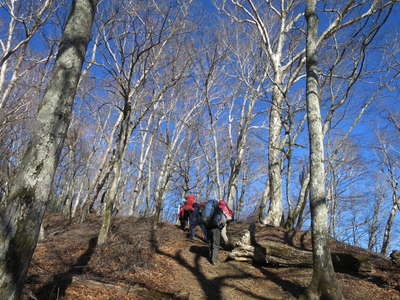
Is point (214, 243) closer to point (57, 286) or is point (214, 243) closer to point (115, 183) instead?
point (115, 183)

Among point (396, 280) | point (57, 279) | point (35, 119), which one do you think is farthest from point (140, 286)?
point (396, 280)

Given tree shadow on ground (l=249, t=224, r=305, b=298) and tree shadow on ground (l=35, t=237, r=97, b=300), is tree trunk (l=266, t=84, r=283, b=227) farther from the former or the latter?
tree shadow on ground (l=35, t=237, r=97, b=300)

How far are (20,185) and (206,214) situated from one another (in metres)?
4.93

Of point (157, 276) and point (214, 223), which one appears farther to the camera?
point (214, 223)

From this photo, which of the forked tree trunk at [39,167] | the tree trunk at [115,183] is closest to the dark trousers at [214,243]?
the tree trunk at [115,183]

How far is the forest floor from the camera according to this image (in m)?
4.47

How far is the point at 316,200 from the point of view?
4863 millimetres

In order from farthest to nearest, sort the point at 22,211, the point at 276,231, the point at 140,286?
the point at 276,231, the point at 140,286, the point at 22,211

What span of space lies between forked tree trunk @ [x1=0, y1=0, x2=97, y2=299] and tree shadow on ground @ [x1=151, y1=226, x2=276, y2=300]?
140 inches

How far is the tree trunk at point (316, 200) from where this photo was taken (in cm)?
432

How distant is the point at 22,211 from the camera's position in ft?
8.46

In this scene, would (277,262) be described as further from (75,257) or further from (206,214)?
(75,257)

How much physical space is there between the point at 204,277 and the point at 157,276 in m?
1.02

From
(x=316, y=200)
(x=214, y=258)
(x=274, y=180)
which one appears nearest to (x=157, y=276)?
(x=214, y=258)
